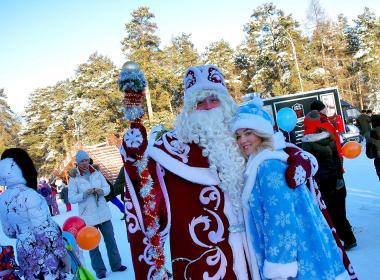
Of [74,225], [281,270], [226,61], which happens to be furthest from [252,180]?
[226,61]

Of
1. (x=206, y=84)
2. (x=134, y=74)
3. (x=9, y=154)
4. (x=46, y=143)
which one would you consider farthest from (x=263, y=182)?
(x=46, y=143)

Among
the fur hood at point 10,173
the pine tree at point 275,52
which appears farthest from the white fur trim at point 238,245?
the pine tree at point 275,52

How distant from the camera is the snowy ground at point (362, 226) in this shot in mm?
4902

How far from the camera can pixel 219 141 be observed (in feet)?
8.40

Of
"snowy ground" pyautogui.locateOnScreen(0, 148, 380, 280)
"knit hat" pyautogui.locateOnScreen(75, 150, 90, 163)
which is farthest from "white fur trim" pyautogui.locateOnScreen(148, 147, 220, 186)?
"knit hat" pyautogui.locateOnScreen(75, 150, 90, 163)

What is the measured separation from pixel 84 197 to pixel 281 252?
4.72 meters

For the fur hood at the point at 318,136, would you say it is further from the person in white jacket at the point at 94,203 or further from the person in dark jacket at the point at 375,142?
the person in white jacket at the point at 94,203

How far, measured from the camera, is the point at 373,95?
1473 inches

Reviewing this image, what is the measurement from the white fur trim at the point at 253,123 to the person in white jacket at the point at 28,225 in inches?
85.8

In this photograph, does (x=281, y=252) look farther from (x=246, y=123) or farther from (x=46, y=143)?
(x=46, y=143)

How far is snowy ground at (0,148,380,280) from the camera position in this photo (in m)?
4.90

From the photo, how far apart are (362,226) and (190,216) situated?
4.85 meters

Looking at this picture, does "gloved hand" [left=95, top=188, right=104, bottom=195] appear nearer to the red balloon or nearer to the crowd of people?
the red balloon

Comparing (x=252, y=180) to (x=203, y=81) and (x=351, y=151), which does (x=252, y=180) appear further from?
(x=351, y=151)
